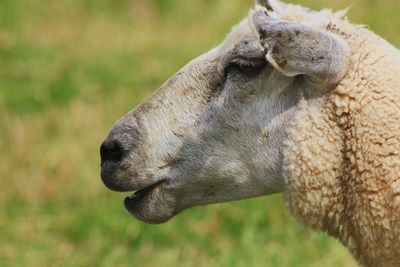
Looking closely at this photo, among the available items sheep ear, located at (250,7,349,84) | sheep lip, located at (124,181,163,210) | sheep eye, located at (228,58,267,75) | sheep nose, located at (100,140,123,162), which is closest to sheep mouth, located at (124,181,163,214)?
sheep lip, located at (124,181,163,210)

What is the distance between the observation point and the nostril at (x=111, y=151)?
177 inches

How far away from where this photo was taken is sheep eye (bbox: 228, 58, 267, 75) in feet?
14.0

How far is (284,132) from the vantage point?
418 cm

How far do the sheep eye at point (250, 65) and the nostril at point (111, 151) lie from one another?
64 centimetres

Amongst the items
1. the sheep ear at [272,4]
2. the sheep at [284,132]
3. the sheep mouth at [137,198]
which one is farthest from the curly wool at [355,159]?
the sheep mouth at [137,198]

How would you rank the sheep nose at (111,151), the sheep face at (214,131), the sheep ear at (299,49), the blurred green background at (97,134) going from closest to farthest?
the sheep ear at (299,49) < the sheep face at (214,131) < the sheep nose at (111,151) < the blurred green background at (97,134)

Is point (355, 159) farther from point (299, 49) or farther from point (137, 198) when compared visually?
point (137, 198)

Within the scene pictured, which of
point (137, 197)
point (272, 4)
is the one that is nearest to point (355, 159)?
point (272, 4)

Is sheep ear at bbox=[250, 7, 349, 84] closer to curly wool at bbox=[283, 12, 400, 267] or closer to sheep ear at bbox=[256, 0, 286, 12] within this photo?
curly wool at bbox=[283, 12, 400, 267]

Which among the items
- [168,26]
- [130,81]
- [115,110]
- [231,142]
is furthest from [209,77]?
[168,26]

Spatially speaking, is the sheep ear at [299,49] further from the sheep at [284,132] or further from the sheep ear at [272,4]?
the sheep ear at [272,4]

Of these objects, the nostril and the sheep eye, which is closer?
the sheep eye

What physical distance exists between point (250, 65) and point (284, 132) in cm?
33

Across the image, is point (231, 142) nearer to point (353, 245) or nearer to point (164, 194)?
point (164, 194)
